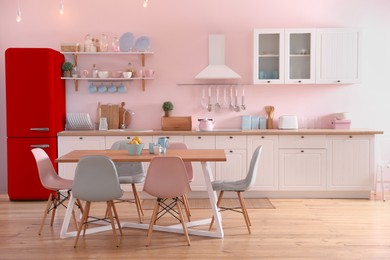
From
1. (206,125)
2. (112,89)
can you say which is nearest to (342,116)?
(206,125)

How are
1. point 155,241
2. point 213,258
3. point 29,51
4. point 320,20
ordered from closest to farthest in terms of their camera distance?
point 213,258 → point 155,241 → point 29,51 → point 320,20

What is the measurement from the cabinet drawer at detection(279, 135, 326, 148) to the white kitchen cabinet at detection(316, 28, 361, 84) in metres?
0.78

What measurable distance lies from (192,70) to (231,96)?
63 cm

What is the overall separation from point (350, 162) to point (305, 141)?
0.61 m

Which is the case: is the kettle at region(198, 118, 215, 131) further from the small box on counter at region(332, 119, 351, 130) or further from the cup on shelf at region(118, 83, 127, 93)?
the small box on counter at region(332, 119, 351, 130)

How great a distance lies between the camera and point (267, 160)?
6734 mm

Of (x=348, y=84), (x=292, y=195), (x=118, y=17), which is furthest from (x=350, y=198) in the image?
(x=118, y=17)

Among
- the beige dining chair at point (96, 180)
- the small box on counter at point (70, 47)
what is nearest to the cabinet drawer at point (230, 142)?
the small box on counter at point (70, 47)

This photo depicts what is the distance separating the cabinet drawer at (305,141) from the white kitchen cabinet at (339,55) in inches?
30.8

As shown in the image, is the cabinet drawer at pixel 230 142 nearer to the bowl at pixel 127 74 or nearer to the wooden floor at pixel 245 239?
the wooden floor at pixel 245 239

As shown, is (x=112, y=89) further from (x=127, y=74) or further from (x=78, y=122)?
(x=78, y=122)

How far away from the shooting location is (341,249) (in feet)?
14.7

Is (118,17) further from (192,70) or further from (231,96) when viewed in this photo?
(231,96)

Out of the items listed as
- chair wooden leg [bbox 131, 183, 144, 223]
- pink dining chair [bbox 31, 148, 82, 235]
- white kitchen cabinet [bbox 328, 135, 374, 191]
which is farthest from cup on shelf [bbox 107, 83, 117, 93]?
white kitchen cabinet [bbox 328, 135, 374, 191]
